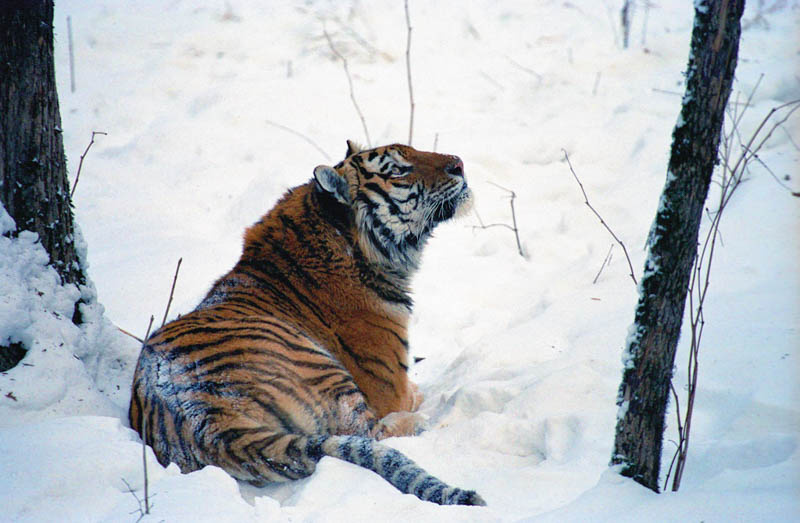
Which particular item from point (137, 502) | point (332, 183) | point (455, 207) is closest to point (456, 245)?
point (455, 207)

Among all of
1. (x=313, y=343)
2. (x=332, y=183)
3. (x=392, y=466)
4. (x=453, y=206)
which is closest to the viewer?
(x=392, y=466)

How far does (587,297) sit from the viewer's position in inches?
165

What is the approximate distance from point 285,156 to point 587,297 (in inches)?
128

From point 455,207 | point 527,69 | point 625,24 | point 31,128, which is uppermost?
point 625,24

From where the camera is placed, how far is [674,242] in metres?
2.07

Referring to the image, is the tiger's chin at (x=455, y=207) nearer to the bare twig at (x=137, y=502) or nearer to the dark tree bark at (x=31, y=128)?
the dark tree bark at (x=31, y=128)

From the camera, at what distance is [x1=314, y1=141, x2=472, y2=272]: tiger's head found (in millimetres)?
3439

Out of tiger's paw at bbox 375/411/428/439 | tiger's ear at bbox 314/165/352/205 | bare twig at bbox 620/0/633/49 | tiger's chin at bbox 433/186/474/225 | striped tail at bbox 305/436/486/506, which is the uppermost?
bare twig at bbox 620/0/633/49

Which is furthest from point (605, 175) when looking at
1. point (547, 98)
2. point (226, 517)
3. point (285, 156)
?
point (226, 517)

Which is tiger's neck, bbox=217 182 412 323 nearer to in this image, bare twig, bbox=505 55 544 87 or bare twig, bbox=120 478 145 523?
bare twig, bbox=120 478 145 523

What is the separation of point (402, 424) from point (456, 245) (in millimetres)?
2546

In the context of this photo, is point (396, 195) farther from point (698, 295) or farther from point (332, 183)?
point (698, 295)

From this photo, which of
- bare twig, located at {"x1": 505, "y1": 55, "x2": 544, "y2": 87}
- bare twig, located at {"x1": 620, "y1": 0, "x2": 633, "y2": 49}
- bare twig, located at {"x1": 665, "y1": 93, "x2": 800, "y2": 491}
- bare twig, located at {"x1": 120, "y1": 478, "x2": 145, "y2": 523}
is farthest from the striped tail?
bare twig, located at {"x1": 620, "y1": 0, "x2": 633, "y2": 49}

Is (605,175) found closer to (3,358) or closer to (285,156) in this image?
(285,156)
